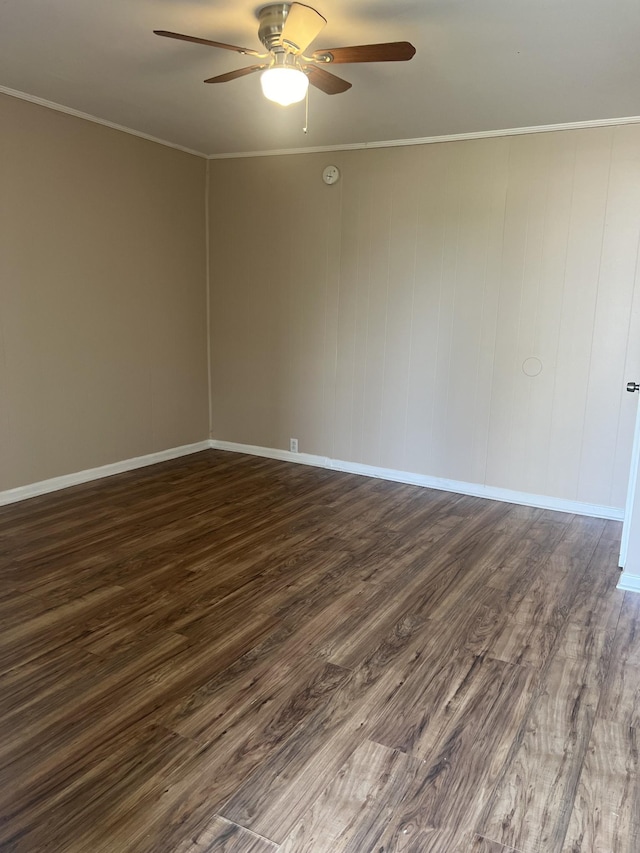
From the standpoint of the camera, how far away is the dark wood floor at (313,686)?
1.63m

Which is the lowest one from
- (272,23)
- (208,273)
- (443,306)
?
(443,306)

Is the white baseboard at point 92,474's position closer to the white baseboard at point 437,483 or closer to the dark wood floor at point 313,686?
the dark wood floor at point 313,686

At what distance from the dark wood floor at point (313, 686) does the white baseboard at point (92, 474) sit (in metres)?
0.20

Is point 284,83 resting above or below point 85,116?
below

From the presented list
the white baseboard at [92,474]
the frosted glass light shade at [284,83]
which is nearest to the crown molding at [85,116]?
the frosted glass light shade at [284,83]

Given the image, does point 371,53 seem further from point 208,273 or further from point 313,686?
point 208,273

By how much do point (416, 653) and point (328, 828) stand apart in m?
0.93

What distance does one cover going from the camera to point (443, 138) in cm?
428

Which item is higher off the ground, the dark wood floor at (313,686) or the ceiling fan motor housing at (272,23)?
the ceiling fan motor housing at (272,23)

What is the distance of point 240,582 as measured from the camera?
2998 millimetres

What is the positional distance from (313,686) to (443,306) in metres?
3.04

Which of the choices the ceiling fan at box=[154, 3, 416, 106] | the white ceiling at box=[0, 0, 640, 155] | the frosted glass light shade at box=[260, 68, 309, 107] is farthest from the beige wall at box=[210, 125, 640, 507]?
the frosted glass light shade at box=[260, 68, 309, 107]

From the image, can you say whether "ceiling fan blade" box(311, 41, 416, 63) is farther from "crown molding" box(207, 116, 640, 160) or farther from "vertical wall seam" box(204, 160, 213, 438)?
"vertical wall seam" box(204, 160, 213, 438)

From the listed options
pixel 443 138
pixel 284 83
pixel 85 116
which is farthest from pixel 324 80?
pixel 85 116
